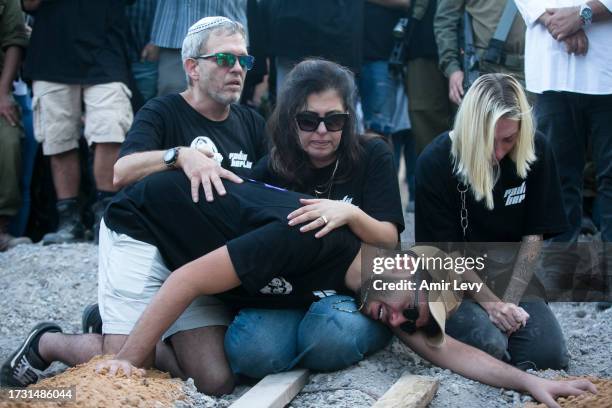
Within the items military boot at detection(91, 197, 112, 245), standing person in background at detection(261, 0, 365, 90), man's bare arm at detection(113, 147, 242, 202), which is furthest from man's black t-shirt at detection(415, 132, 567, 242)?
military boot at detection(91, 197, 112, 245)

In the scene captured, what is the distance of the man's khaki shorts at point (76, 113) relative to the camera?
5.80 meters

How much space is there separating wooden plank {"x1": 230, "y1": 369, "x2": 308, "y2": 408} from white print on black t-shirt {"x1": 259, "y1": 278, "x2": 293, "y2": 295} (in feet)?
1.05

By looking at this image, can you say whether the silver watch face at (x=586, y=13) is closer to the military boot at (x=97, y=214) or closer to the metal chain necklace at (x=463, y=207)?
the metal chain necklace at (x=463, y=207)

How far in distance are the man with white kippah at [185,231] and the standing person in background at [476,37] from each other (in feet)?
4.93

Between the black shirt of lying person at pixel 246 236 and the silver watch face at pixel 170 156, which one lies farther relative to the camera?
the silver watch face at pixel 170 156

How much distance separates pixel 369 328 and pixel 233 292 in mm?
558

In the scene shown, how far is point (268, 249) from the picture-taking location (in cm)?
345

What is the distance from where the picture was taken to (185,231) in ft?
12.5

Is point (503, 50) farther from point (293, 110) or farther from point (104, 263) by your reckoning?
point (104, 263)

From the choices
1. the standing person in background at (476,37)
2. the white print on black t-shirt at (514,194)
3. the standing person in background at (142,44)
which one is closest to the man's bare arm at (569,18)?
the standing person in background at (476,37)

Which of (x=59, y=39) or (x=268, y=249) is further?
(x=59, y=39)

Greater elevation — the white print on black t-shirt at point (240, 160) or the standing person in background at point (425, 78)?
the standing person in background at point (425, 78)

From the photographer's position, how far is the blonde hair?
158 inches

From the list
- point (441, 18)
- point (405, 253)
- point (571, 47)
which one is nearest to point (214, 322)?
point (405, 253)
